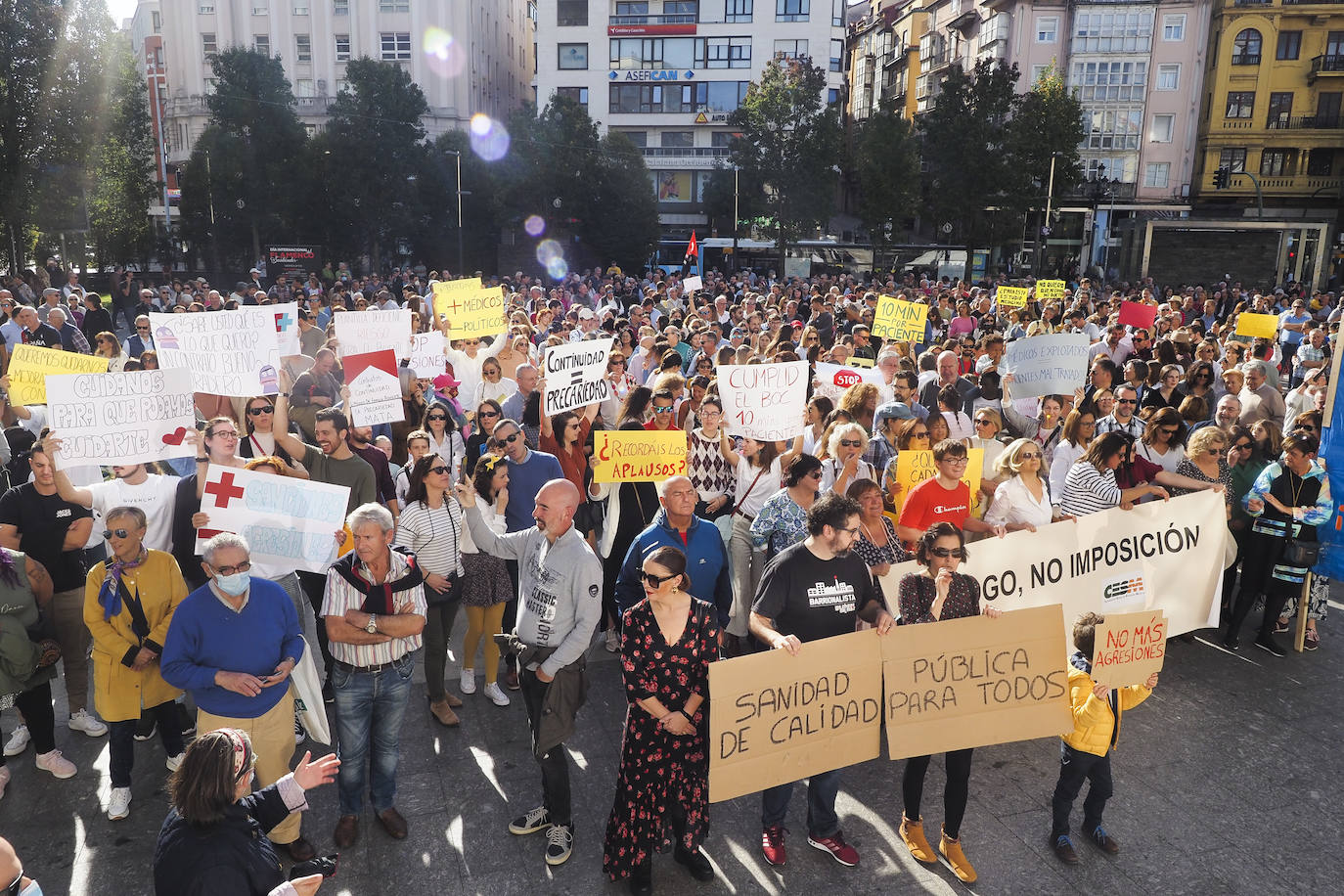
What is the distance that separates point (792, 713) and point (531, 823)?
1621mm

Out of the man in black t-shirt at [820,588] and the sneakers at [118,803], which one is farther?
the sneakers at [118,803]

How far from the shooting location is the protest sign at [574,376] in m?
8.05

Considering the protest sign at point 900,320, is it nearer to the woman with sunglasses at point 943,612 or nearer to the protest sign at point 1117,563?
the protest sign at point 1117,563

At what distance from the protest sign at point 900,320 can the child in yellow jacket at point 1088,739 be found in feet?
29.0

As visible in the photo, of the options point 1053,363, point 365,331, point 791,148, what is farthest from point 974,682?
point 791,148

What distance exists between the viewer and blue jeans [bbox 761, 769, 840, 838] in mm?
4957

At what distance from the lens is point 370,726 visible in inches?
200

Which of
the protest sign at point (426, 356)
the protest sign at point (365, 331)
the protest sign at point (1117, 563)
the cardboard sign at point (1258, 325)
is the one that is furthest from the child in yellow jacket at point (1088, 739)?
the cardboard sign at point (1258, 325)

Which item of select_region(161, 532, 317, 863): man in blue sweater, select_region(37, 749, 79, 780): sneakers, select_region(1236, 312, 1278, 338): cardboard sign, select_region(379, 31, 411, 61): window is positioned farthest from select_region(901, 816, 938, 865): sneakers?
select_region(379, 31, 411, 61): window

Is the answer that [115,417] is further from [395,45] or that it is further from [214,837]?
[395,45]

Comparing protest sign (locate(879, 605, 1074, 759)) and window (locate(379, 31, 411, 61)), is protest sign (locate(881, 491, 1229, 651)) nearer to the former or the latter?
protest sign (locate(879, 605, 1074, 759))

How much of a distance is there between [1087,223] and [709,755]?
59.8 m

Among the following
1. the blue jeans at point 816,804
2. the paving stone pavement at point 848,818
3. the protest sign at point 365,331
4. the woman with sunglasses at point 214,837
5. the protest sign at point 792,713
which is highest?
the protest sign at point 365,331

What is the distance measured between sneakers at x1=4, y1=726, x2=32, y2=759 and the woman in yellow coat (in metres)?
1.15
